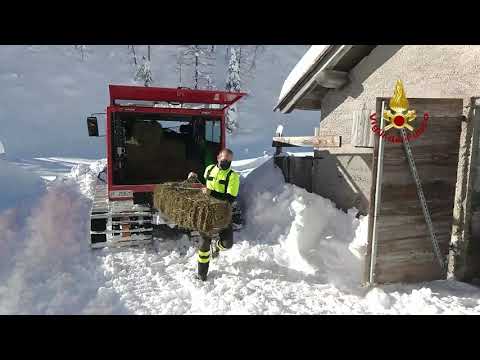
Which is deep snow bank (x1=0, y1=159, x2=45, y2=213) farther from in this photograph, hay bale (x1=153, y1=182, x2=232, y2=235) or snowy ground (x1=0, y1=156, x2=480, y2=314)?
hay bale (x1=153, y1=182, x2=232, y2=235)

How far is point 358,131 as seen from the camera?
5004 mm

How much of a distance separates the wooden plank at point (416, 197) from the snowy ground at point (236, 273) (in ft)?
1.08

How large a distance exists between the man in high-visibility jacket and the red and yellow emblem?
2.31 m

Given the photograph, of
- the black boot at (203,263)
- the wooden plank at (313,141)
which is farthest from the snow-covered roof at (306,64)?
the black boot at (203,263)

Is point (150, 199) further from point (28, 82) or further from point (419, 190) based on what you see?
point (28, 82)

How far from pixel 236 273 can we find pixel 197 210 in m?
1.28

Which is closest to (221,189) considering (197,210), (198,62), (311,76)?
(197,210)

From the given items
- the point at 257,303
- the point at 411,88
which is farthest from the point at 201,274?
the point at 411,88

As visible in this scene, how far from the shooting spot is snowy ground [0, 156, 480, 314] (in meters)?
4.01

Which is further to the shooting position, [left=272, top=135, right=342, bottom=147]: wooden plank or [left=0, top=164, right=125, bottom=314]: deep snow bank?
[left=272, top=135, right=342, bottom=147]: wooden plank

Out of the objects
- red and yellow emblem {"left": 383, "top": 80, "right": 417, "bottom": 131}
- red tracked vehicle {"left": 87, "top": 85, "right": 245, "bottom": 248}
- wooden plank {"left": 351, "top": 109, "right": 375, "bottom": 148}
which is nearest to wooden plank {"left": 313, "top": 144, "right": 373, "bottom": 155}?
wooden plank {"left": 351, "top": 109, "right": 375, "bottom": 148}

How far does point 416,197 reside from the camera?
4.54m

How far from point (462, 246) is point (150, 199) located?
581cm

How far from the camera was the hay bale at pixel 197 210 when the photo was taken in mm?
4645
